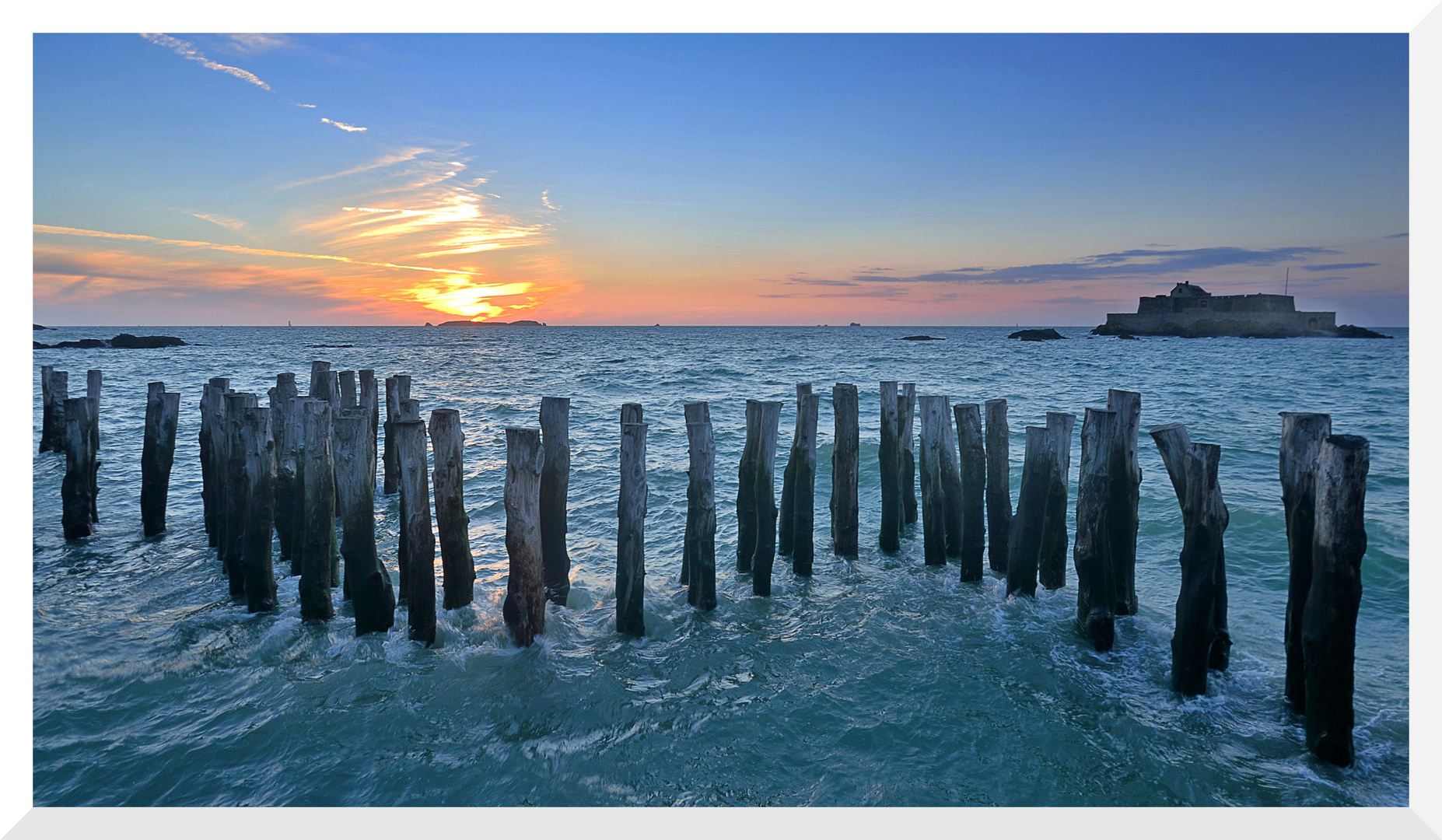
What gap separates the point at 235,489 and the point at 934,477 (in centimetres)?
697

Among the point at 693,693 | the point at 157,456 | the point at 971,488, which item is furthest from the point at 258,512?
the point at 971,488

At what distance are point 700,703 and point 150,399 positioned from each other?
8.23 metres

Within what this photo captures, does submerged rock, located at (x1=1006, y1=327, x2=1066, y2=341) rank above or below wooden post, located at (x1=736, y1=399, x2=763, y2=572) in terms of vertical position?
above

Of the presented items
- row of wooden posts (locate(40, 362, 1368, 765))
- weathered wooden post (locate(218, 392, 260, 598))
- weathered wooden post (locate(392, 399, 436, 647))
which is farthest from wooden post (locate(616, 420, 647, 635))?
weathered wooden post (locate(218, 392, 260, 598))

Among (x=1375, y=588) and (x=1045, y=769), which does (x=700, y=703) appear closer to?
(x=1045, y=769)

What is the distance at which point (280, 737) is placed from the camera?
4.29m

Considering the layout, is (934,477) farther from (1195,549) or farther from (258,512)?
(258,512)

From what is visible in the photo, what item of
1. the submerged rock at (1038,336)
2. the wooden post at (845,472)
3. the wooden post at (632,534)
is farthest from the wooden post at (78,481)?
the submerged rock at (1038,336)

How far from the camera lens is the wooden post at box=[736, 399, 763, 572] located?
6.70 metres

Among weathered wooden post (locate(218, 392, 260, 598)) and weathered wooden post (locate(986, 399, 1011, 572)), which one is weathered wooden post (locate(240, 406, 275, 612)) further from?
weathered wooden post (locate(986, 399, 1011, 572))

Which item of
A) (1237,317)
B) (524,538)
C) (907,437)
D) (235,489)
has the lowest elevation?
(524,538)

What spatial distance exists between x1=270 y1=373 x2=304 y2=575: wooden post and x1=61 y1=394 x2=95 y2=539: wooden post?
10.0 feet

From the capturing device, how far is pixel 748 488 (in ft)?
22.6
